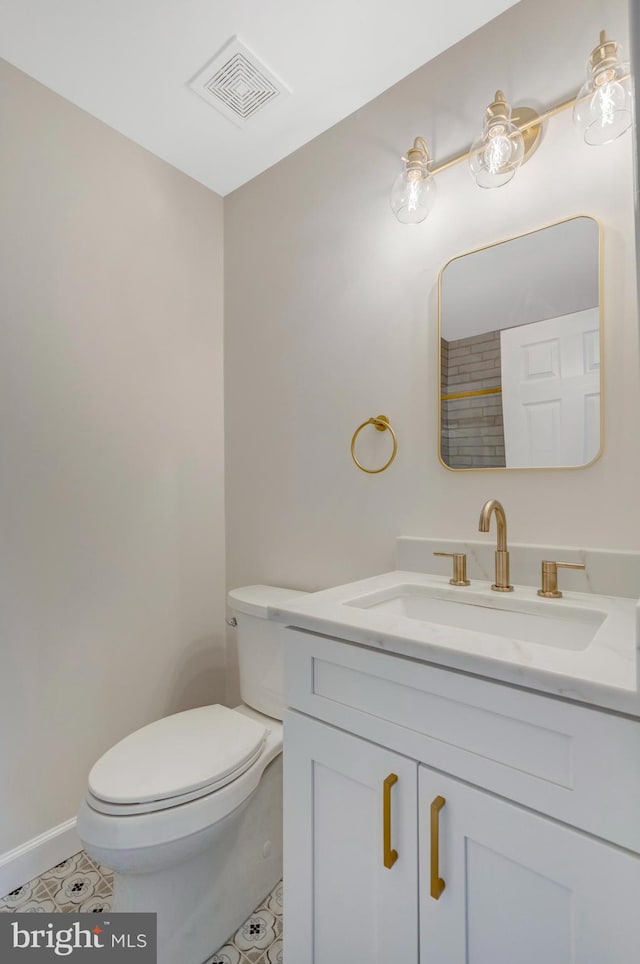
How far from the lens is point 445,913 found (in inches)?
29.4

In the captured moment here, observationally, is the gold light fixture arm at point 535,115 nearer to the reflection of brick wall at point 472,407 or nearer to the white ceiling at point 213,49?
the white ceiling at point 213,49

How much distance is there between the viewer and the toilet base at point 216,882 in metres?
1.12

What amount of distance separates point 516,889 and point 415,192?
5.09ft

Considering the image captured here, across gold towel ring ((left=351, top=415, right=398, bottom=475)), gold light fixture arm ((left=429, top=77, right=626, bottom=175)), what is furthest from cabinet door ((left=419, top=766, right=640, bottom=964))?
gold light fixture arm ((left=429, top=77, right=626, bottom=175))

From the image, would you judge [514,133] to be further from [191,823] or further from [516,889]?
[191,823]

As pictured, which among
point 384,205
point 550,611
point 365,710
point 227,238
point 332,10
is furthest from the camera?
point 227,238

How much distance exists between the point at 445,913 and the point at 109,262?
77.5 inches

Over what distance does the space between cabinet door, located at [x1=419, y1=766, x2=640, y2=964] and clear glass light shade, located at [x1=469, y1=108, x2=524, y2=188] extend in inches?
53.1

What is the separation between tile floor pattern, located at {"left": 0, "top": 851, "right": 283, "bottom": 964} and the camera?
120 centimetres

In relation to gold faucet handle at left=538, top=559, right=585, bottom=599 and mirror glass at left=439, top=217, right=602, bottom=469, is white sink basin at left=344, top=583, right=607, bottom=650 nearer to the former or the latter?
gold faucet handle at left=538, top=559, right=585, bottom=599

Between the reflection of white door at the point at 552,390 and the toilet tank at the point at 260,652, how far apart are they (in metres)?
0.88

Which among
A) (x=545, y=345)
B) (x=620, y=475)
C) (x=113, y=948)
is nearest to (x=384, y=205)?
(x=545, y=345)

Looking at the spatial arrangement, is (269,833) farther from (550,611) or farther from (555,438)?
(555,438)

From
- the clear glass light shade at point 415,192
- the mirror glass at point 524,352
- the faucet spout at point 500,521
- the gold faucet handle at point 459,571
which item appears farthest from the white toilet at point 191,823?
the clear glass light shade at point 415,192
